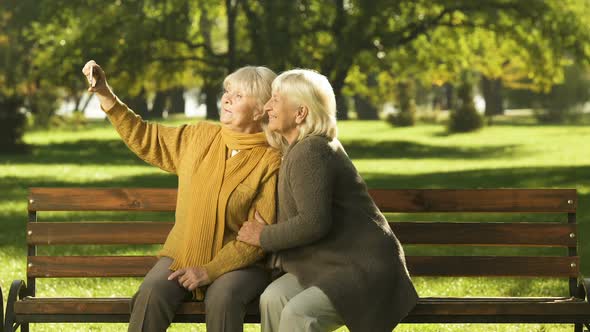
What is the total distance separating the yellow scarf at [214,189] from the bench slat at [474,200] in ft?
2.57

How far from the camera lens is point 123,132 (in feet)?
16.9

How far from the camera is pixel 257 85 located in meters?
4.89

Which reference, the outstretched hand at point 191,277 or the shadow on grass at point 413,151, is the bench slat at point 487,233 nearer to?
the outstretched hand at point 191,277

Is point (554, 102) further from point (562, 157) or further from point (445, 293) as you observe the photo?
point (445, 293)

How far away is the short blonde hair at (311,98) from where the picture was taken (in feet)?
15.0

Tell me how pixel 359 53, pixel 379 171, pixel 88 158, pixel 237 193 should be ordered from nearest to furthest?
pixel 237 193 < pixel 379 171 < pixel 88 158 < pixel 359 53

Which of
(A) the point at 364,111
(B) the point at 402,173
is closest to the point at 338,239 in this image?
(B) the point at 402,173

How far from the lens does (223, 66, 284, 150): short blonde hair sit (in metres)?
4.88

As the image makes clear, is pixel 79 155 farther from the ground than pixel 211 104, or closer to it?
closer to it

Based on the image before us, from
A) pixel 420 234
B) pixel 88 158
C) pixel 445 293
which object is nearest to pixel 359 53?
pixel 88 158

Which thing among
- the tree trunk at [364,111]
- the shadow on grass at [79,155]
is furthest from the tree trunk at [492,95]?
the shadow on grass at [79,155]

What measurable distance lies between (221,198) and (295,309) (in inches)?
25.7

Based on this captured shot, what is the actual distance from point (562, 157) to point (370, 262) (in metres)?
23.0

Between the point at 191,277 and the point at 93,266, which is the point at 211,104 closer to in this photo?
the point at 93,266
